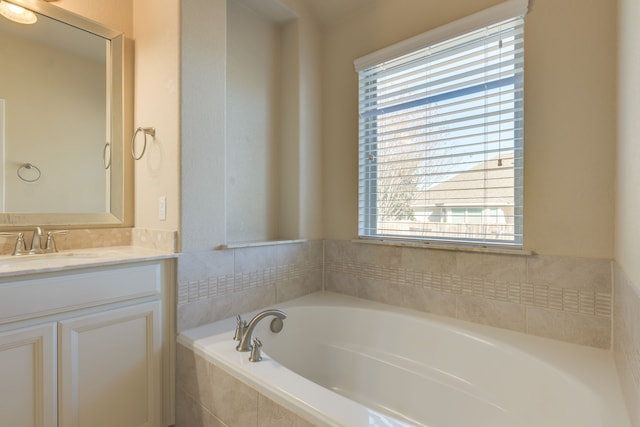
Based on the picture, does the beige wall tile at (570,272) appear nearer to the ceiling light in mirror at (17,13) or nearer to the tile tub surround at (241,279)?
the tile tub surround at (241,279)

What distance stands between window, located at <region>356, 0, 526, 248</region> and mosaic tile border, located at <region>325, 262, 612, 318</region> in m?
0.21

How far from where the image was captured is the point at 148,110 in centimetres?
183

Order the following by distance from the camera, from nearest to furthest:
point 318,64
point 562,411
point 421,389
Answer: point 562,411 < point 421,389 < point 318,64

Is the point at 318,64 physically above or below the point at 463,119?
above

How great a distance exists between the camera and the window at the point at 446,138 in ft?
5.64

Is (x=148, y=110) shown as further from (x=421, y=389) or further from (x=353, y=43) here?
(x=421, y=389)

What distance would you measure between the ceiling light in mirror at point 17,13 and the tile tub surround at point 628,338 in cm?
269

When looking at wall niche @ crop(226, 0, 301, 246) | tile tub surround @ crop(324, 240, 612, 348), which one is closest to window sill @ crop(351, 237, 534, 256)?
tile tub surround @ crop(324, 240, 612, 348)

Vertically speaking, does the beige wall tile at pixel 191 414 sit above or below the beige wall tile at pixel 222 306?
below

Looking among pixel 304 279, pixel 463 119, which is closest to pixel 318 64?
pixel 463 119

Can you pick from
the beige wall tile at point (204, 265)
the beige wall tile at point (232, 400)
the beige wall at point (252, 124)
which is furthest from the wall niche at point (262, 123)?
the beige wall tile at point (232, 400)

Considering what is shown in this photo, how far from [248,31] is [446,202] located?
5.79 ft

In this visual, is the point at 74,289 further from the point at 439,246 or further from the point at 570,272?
the point at 570,272

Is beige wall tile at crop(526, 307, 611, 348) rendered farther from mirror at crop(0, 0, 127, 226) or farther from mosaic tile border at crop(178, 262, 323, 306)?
mirror at crop(0, 0, 127, 226)
